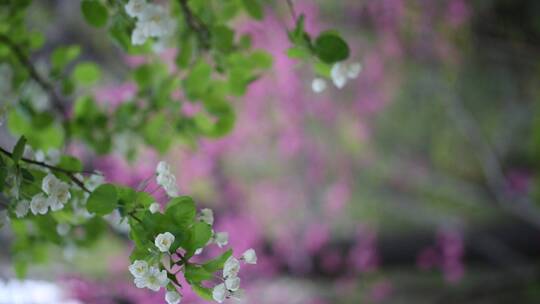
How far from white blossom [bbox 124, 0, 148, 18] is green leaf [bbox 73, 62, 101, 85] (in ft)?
1.41

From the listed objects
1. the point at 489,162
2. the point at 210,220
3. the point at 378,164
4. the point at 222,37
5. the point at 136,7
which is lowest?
the point at 210,220

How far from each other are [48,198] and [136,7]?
0.91 feet

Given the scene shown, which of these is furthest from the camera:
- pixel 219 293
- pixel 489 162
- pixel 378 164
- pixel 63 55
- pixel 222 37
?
pixel 378 164

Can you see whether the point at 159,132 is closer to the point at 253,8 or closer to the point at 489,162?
the point at 253,8

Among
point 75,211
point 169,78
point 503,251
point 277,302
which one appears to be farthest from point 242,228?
point 75,211

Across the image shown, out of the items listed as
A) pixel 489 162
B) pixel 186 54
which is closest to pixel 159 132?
pixel 186 54

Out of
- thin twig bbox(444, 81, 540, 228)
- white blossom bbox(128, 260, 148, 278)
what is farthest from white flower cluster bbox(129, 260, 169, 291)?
A: thin twig bbox(444, 81, 540, 228)

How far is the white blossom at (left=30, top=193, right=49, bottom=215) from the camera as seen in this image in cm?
60

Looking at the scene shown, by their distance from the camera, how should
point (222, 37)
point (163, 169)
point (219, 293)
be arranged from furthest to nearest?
point (222, 37), point (163, 169), point (219, 293)

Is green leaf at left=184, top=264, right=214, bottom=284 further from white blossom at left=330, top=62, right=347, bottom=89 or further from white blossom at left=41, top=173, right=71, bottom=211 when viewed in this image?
white blossom at left=330, top=62, right=347, bottom=89

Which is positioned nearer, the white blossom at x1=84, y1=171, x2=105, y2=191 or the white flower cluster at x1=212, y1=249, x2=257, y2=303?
the white flower cluster at x1=212, y1=249, x2=257, y2=303

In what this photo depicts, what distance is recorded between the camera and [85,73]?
1096mm

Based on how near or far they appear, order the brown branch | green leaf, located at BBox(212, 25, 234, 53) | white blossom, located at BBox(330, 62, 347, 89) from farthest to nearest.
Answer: the brown branch → green leaf, located at BBox(212, 25, 234, 53) → white blossom, located at BBox(330, 62, 347, 89)

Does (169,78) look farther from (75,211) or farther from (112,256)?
(112,256)
